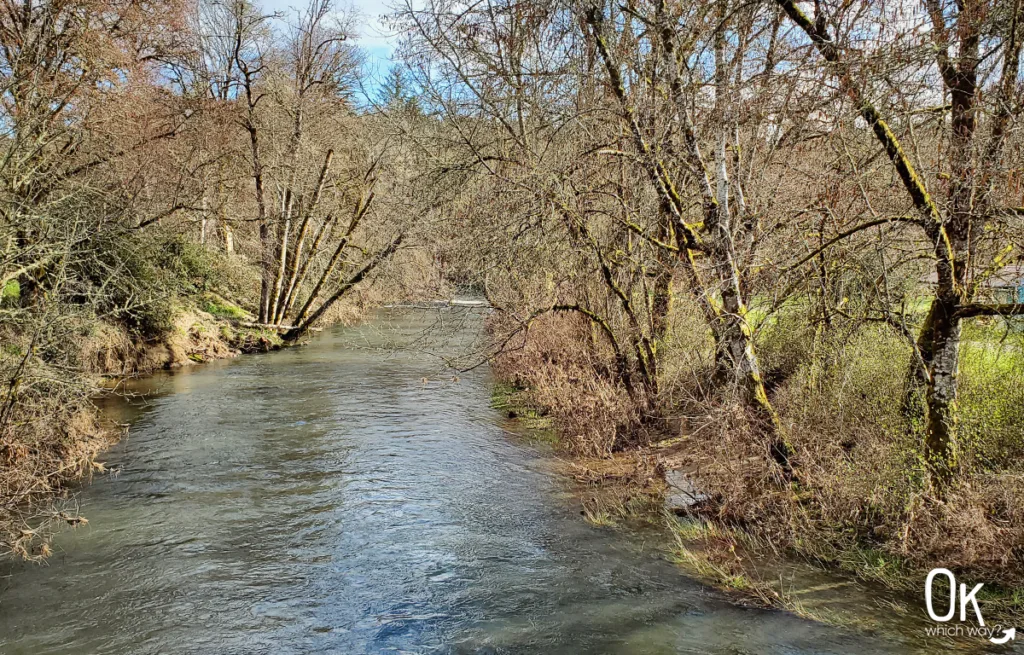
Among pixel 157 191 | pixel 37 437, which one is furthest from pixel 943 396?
pixel 157 191

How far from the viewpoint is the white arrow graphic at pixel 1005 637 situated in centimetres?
554

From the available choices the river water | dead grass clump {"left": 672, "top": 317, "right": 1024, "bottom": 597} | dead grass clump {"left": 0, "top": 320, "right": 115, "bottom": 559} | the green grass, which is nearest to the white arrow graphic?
dead grass clump {"left": 672, "top": 317, "right": 1024, "bottom": 597}

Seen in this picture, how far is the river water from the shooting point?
598 cm

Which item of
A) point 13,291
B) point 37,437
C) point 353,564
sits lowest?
point 353,564

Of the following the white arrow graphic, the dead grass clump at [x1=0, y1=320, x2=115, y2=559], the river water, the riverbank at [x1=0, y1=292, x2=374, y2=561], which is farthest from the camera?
the riverbank at [x1=0, y1=292, x2=374, y2=561]

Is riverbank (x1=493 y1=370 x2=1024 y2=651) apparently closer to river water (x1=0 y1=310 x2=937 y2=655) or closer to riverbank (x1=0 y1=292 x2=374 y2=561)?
river water (x1=0 y1=310 x2=937 y2=655)

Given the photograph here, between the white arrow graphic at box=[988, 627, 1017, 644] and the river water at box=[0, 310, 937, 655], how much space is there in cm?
78

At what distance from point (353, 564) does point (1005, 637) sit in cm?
591

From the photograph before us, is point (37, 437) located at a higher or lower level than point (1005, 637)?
higher

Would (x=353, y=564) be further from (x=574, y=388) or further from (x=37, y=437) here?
(x=574, y=388)

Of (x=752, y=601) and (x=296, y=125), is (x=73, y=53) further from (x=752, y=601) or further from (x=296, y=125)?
(x=752, y=601)

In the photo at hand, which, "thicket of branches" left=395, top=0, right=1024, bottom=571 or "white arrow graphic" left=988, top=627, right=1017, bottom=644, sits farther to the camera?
"thicket of branches" left=395, top=0, right=1024, bottom=571

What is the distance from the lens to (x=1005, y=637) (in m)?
5.57

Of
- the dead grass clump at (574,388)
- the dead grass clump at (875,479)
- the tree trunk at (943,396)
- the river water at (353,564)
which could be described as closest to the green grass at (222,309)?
the dead grass clump at (574,388)
